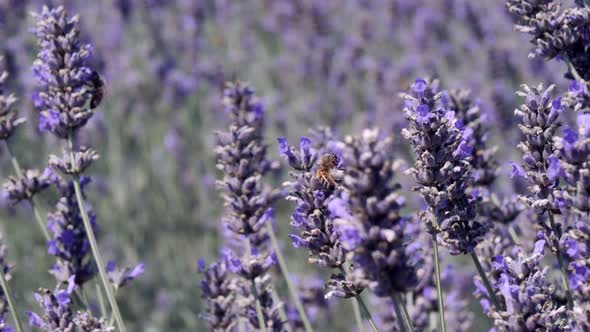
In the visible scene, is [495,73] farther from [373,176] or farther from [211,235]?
[373,176]

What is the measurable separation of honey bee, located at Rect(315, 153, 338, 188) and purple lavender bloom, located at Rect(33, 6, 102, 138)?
0.98 metres

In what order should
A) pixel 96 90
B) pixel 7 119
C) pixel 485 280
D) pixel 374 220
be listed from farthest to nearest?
pixel 96 90 < pixel 7 119 < pixel 485 280 < pixel 374 220

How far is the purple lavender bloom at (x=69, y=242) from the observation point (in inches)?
112

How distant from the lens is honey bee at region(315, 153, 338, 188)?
226 cm

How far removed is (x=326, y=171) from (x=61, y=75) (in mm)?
1123

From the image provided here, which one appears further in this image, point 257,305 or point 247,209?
point 247,209

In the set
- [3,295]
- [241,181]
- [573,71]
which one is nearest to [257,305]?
[241,181]

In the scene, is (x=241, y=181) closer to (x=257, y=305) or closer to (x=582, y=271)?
(x=257, y=305)

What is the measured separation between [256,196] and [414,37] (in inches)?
227

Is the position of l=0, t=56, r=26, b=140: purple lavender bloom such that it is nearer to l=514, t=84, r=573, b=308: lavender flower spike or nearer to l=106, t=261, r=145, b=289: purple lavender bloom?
l=106, t=261, r=145, b=289: purple lavender bloom

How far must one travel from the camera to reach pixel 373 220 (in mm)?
1739

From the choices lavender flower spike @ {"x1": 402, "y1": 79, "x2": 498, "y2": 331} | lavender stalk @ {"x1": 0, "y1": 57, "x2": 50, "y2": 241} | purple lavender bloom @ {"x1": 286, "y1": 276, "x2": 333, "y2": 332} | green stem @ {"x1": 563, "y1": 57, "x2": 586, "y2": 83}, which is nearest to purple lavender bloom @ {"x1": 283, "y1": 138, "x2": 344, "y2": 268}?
lavender flower spike @ {"x1": 402, "y1": 79, "x2": 498, "y2": 331}

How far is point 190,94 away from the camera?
8172mm

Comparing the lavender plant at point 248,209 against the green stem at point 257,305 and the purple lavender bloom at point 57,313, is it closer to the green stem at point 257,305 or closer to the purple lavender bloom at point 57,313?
the green stem at point 257,305
